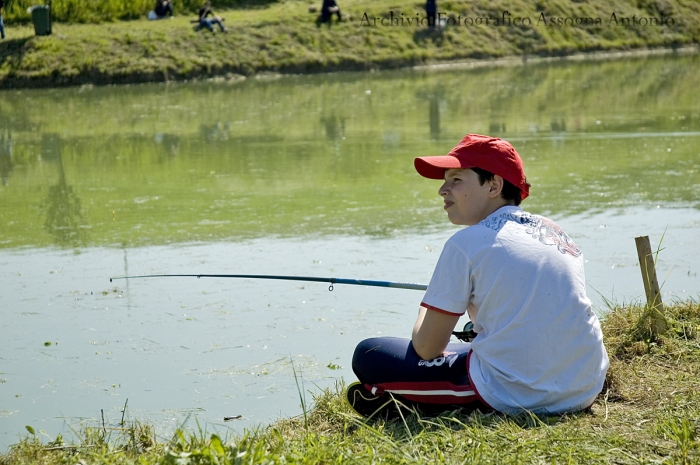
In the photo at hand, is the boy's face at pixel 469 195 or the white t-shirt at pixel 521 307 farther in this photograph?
the boy's face at pixel 469 195

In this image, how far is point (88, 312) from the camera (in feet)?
15.9

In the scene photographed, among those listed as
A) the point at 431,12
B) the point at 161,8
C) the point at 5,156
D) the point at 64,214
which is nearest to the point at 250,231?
the point at 64,214

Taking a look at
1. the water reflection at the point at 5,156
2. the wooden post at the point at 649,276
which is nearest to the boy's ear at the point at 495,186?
the wooden post at the point at 649,276

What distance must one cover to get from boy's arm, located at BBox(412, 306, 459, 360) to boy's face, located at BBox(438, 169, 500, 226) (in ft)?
0.91

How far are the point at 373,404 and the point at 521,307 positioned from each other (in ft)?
1.98

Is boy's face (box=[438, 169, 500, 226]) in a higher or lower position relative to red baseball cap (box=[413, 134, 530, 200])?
lower

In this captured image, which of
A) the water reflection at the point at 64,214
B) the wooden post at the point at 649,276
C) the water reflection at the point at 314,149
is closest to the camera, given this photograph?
the wooden post at the point at 649,276

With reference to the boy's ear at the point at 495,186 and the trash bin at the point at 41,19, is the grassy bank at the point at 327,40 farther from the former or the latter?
the boy's ear at the point at 495,186

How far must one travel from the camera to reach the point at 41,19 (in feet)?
66.9

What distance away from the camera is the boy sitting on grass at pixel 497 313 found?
2.57m

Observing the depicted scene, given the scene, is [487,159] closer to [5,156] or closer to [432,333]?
[432,333]

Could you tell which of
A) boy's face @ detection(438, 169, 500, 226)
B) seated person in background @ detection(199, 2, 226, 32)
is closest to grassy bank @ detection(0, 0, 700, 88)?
seated person in background @ detection(199, 2, 226, 32)

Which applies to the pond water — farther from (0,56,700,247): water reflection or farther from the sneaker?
the sneaker

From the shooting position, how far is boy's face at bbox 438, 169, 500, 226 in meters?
2.72
